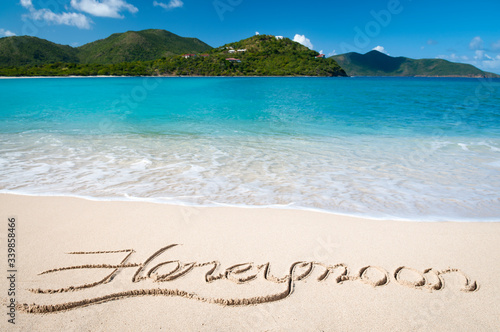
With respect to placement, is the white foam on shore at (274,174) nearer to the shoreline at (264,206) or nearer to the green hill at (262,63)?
the shoreline at (264,206)

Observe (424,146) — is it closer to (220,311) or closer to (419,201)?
(419,201)

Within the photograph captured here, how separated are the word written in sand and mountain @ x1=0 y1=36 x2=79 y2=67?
523 feet

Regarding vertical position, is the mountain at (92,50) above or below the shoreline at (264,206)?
above

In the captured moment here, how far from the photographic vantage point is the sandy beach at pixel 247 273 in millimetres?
2236

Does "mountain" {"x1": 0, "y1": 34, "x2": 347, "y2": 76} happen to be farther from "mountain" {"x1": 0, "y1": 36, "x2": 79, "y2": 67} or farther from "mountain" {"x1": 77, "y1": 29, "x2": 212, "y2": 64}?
"mountain" {"x1": 0, "y1": 36, "x2": 79, "y2": 67}

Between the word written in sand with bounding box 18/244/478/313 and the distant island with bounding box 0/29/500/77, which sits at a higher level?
the distant island with bounding box 0/29/500/77

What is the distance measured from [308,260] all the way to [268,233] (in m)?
0.69

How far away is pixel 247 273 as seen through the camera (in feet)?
8.88

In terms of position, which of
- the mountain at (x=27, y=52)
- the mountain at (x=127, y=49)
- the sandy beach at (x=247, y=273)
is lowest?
the sandy beach at (x=247, y=273)

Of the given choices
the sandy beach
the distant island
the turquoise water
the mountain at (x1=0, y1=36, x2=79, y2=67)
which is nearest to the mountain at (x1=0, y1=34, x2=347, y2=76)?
the distant island

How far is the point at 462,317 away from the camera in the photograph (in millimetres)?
2266

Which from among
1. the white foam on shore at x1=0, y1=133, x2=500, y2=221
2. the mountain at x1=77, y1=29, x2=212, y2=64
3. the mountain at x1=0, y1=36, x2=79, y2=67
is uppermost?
the mountain at x1=77, y1=29, x2=212, y2=64

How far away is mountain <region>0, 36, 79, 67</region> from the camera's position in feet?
410

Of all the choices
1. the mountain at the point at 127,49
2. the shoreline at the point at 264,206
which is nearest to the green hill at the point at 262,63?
the mountain at the point at 127,49
